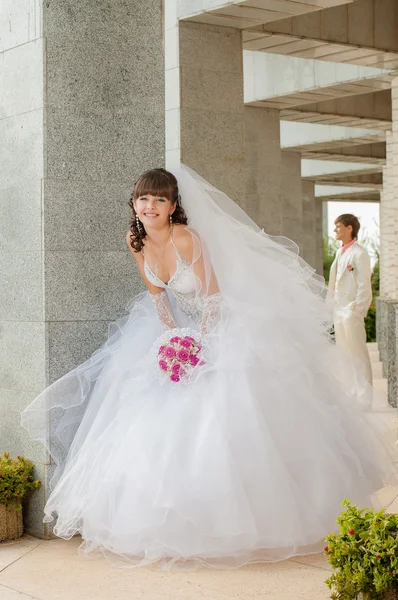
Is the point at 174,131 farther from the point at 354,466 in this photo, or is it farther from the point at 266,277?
→ the point at 354,466

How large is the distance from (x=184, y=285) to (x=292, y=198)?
10.8 metres

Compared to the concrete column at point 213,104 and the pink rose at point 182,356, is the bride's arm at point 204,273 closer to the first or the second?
the pink rose at point 182,356

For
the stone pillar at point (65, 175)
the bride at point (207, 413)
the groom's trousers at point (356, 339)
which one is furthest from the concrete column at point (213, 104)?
the bride at point (207, 413)

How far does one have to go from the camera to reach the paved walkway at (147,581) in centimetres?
413

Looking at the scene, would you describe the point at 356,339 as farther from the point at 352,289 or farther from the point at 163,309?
the point at 163,309

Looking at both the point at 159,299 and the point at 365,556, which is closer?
the point at 365,556

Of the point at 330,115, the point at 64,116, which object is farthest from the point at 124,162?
the point at 330,115

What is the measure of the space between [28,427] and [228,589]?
152cm

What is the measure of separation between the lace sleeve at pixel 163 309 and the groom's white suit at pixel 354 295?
13.6 feet

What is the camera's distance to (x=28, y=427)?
513cm

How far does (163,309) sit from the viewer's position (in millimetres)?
5270

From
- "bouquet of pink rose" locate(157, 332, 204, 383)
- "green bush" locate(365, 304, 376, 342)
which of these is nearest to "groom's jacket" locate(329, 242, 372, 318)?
"bouquet of pink rose" locate(157, 332, 204, 383)

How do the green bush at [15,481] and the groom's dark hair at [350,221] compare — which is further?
the groom's dark hair at [350,221]

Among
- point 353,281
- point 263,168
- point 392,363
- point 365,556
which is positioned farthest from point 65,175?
point 263,168
